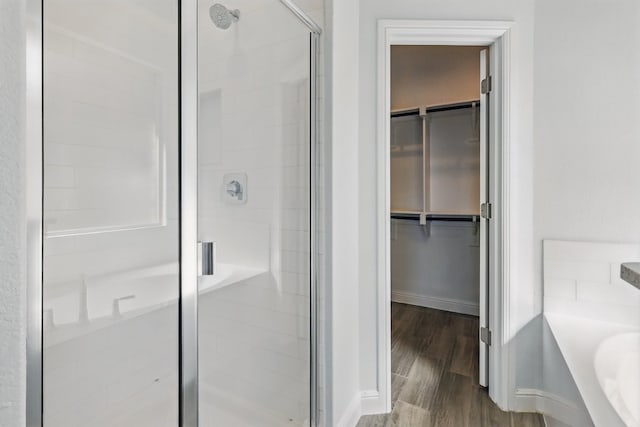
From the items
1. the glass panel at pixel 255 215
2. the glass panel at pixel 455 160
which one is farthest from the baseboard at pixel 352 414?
the glass panel at pixel 455 160

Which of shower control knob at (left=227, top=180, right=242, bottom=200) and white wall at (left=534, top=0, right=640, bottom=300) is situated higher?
white wall at (left=534, top=0, right=640, bottom=300)

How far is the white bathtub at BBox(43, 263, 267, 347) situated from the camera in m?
0.76

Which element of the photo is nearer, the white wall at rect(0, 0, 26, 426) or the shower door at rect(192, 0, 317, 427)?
the white wall at rect(0, 0, 26, 426)

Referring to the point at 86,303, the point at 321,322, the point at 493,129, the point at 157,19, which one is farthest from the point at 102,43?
the point at 493,129

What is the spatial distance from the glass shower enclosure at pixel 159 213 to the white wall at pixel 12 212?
11.6 inches

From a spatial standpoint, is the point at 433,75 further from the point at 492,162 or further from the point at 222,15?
the point at 222,15

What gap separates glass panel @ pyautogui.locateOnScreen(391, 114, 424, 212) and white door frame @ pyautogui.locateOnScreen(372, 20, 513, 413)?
159 centimetres

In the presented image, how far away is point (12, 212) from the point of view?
0.40m

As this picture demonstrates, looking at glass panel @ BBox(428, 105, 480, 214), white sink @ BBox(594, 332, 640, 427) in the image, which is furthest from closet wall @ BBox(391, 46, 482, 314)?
white sink @ BBox(594, 332, 640, 427)

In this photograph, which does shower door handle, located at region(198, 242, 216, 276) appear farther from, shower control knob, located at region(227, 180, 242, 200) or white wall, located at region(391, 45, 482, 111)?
white wall, located at region(391, 45, 482, 111)

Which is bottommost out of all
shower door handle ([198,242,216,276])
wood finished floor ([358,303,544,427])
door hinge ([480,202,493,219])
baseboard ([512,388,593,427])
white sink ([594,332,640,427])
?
wood finished floor ([358,303,544,427])

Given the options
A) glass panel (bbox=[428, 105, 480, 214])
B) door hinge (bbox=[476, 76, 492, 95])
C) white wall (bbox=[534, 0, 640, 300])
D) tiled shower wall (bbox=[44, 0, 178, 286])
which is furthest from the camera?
Answer: glass panel (bbox=[428, 105, 480, 214])

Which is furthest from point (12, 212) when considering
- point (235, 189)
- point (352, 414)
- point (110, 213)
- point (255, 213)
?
point (352, 414)

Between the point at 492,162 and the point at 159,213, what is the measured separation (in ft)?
5.80
